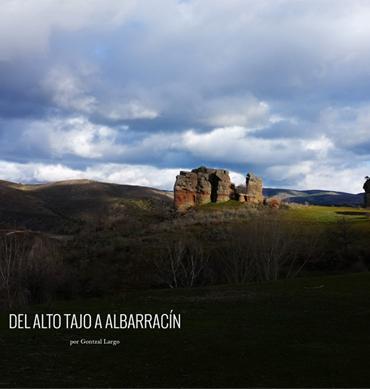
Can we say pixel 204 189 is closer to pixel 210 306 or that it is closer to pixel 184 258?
pixel 184 258

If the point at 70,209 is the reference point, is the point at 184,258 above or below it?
below

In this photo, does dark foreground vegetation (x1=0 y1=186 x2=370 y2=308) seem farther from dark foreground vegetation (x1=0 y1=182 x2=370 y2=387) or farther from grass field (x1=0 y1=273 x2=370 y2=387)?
grass field (x1=0 y1=273 x2=370 y2=387)

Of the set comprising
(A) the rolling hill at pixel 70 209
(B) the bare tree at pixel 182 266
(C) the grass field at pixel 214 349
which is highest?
(A) the rolling hill at pixel 70 209

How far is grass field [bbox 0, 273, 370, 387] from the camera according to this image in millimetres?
12133

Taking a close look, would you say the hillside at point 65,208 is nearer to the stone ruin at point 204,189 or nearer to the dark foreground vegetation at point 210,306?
the stone ruin at point 204,189

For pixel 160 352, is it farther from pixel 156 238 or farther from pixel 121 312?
pixel 156 238

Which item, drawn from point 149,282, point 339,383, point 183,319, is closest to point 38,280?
point 149,282

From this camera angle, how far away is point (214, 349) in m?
15.3

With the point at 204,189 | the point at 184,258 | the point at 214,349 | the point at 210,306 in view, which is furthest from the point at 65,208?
the point at 214,349

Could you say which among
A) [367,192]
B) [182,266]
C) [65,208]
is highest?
[367,192]

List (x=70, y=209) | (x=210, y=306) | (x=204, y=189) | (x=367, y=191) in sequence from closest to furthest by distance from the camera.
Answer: (x=210, y=306) → (x=367, y=191) → (x=204, y=189) → (x=70, y=209)

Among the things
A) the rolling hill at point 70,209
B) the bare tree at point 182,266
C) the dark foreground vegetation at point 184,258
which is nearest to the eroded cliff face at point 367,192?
the rolling hill at point 70,209

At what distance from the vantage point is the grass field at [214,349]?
12133mm

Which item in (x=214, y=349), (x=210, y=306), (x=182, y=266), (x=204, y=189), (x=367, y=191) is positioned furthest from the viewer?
(x=204, y=189)
